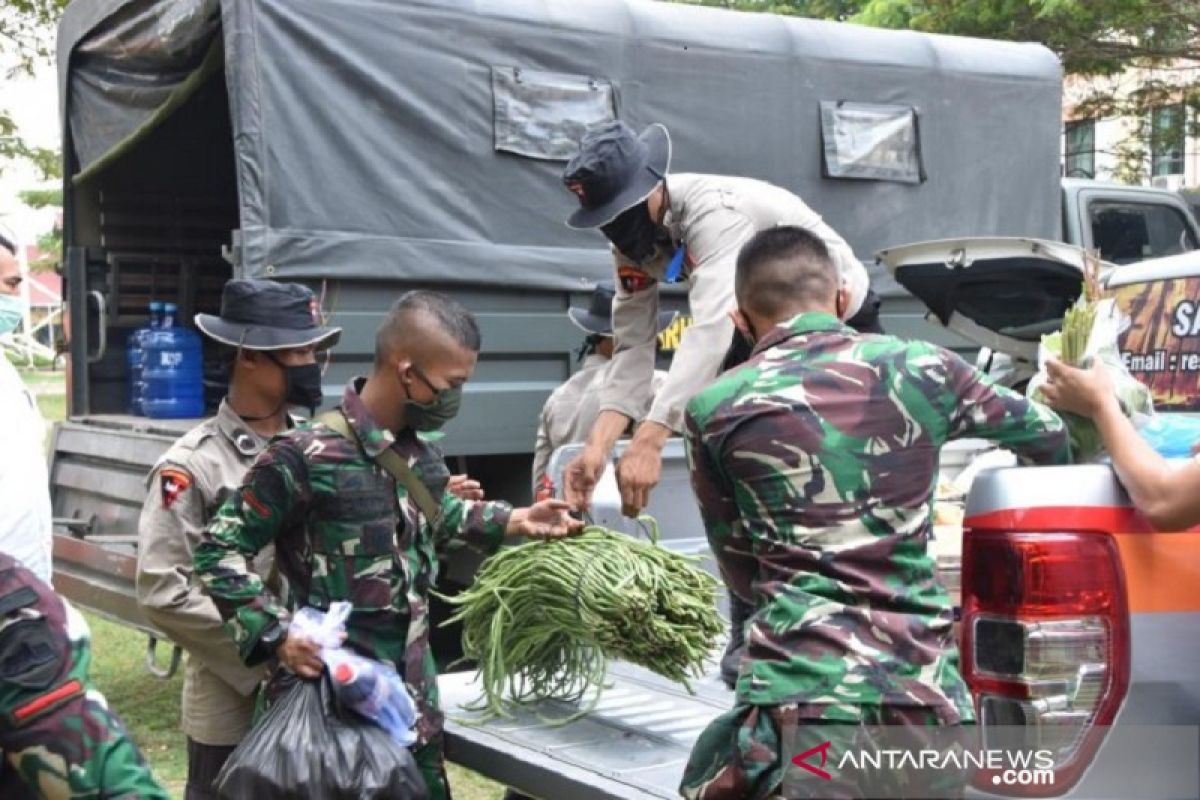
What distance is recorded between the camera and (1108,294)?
3389 mm

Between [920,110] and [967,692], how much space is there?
5.46 m

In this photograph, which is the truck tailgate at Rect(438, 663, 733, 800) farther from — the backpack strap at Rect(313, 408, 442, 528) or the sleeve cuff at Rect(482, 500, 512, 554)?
the backpack strap at Rect(313, 408, 442, 528)

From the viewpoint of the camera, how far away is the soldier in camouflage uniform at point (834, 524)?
7.73 ft

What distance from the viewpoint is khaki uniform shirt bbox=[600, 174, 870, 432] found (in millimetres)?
3604

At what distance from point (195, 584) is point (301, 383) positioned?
59 cm

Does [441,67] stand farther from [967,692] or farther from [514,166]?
[967,692]

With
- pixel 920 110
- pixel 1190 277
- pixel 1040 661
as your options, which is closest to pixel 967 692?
pixel 1040 661

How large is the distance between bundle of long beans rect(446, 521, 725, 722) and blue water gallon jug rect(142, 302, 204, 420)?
378 cm

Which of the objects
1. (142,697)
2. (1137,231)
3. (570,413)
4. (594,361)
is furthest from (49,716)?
(1137,231)

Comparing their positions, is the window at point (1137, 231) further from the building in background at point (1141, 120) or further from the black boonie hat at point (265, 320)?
the black boonie hat at point (265, 320)

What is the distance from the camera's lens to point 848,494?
2404mm

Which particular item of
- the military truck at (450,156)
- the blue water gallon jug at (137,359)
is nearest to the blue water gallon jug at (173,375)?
the blue water gallon jug at (137,359)

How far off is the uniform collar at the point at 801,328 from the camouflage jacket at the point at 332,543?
938 mm

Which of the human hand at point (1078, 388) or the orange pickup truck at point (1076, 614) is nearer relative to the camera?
the orange pickup truck at point (1076, 614)
